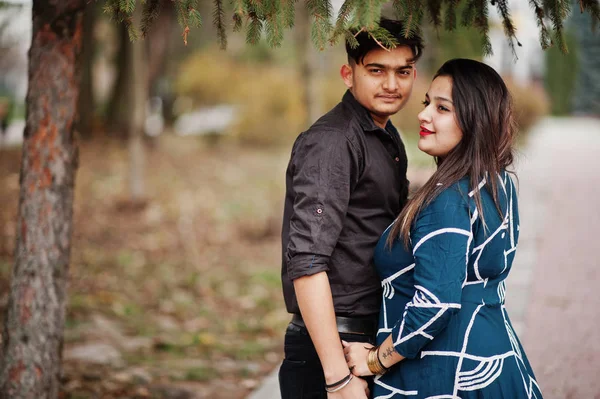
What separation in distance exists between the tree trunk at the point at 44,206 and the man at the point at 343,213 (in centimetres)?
143

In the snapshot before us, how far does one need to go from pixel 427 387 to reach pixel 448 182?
68 cm

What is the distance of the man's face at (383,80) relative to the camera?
236cm

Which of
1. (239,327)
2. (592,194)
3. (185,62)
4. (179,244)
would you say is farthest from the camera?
(185,62)

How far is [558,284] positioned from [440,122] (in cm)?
507

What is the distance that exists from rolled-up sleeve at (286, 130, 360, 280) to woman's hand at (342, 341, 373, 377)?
333 mm

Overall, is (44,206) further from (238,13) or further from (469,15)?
(469,15)

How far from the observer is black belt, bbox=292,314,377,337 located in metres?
2.35

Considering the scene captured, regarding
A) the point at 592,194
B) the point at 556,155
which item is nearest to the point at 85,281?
the point at 592,194

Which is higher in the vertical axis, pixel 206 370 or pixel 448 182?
pixel 448 182

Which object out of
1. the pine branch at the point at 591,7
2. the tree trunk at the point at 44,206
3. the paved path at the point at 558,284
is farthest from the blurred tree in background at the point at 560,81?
the tree trunk at the point at 44,206

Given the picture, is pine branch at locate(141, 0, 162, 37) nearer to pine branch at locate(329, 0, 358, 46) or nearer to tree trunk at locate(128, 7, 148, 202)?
pine branch at locate(329, 0, 358, 46)

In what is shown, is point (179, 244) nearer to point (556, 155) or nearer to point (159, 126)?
point (159, 126)

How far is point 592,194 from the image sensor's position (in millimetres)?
11789

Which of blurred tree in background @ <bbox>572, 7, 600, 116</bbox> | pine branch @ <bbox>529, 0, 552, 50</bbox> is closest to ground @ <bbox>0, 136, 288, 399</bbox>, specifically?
pine branch @ <bbox>529, 0, 552, 50</bbox>
